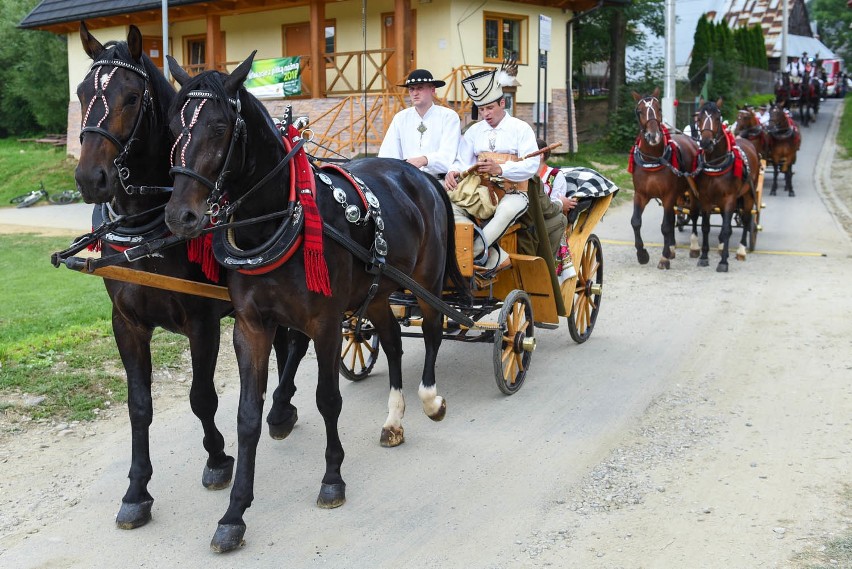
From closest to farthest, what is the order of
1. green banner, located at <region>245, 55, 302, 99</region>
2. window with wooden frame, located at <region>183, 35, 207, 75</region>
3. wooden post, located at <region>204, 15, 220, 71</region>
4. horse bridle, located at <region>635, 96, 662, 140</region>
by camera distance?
1. horse bridle, located at <region>635, 96, 662, 140</region>
2. green banner, located at <region>245, 55, 302, 99</region>
3. wooden post, located at <region>204, 15, 220, 71</region>
4. window with wooden frame, located at <region>183, 35, 207, 75</region>

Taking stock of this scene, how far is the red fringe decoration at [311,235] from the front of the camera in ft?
14.7

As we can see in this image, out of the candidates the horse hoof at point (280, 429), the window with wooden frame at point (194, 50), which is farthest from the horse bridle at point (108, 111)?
the window with wooden frame at point (194, 50)

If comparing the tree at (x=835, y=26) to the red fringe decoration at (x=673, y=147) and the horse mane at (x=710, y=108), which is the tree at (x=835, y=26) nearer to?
the horse mane at (x=710, y=108)

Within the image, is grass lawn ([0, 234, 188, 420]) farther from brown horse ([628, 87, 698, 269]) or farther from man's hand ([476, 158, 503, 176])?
brown horse ([628, 87, 698, 269])

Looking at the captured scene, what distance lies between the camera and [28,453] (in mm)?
5621

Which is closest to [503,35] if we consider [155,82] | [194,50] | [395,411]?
[194,50]

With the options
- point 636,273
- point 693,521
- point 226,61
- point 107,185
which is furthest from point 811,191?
point 107,185

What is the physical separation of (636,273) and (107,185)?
9.01m

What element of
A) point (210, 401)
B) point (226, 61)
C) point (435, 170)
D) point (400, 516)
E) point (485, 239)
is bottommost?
point (400, 516)

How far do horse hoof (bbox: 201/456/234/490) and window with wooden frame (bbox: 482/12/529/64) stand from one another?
61.3ft

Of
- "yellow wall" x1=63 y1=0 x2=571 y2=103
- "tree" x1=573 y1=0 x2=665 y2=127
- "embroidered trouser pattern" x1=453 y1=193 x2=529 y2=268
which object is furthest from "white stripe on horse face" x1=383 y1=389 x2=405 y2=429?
"tree" x1=573 y1=0 x2=665 y2=127

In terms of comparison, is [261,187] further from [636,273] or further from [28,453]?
[636,273]

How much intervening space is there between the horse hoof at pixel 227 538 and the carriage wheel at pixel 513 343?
2.75 m

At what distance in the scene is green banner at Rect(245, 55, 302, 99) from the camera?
2311cm
